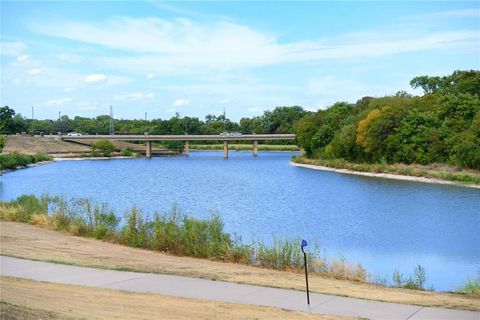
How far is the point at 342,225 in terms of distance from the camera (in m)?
37.4

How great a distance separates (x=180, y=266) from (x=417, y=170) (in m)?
64.1

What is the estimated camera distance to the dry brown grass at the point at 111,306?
39.9 ft

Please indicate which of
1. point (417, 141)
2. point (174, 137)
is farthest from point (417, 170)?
point (174, 137)

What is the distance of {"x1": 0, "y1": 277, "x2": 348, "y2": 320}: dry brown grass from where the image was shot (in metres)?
12.2

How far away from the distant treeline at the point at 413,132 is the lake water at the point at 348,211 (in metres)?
9.80

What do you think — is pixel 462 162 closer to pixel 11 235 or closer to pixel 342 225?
pixel 342 225

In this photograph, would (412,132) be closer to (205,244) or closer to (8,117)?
(205,244)

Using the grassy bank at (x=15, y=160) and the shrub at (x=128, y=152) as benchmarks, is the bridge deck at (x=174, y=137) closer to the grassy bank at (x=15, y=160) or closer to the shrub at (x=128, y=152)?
the shrub at (x=128, y=152)

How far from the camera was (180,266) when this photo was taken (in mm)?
18812

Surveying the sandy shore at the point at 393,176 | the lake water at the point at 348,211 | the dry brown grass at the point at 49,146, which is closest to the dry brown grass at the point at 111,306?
the lake water at the point at 348,211

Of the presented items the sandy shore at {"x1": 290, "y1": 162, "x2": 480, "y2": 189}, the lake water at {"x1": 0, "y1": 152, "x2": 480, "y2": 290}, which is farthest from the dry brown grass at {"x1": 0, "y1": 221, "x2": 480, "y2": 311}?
the sandy shore at {"x1": 290, "y1": 162, "x2": 480, "y2": 189}

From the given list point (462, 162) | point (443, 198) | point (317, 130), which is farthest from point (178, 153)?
point (443, 198)

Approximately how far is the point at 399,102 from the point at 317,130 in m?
25.8

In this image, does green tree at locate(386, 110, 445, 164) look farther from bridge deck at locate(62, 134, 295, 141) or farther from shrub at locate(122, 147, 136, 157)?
shrub at locate(122, 147, 136, 157)
